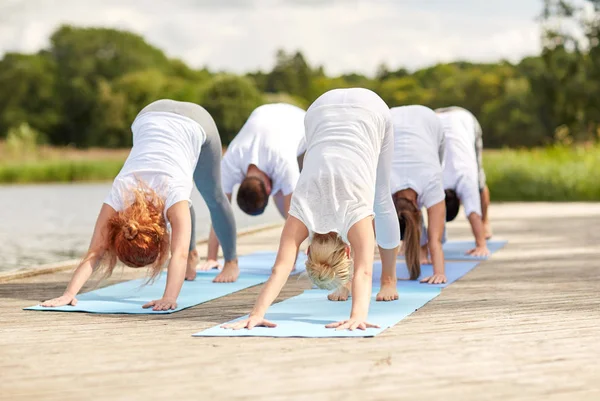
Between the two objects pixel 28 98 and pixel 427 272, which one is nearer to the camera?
pixel 427 272

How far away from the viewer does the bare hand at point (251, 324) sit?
174 inches

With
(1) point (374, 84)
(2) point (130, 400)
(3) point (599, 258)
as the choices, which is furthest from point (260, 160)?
(1) point (374, 84)

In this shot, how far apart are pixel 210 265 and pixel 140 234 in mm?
2394

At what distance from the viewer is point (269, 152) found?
680cm

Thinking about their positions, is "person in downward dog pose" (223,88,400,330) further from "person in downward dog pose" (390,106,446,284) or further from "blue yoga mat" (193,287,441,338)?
"person in downward dog pose" (390,106,446,284)

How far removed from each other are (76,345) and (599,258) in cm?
484

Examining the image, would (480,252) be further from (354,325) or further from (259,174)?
(354,325)

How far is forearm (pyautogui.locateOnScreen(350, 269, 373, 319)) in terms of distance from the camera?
4.35m

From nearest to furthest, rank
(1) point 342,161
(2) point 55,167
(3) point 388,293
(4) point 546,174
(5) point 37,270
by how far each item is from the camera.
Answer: (1) point 342,161
(3) point 388,293
(5) point 37,270
(4) point 546,174
(2) point 55,167

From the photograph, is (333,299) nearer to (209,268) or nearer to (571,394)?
(209,268)

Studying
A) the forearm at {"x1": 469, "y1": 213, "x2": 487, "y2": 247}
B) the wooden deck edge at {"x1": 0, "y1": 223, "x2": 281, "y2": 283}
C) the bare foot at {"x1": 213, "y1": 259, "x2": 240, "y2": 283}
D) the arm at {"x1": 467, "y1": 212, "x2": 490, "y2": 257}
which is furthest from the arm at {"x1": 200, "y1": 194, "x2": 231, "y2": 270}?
the arm at {"x1": 467, "y1": 212, "x2": 490, "y2": 257}

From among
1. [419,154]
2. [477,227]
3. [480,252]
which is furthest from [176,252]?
[480,252]

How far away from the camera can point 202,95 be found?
58188mm

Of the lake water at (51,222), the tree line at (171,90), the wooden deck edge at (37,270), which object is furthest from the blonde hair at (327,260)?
the tree line at (171,90)
